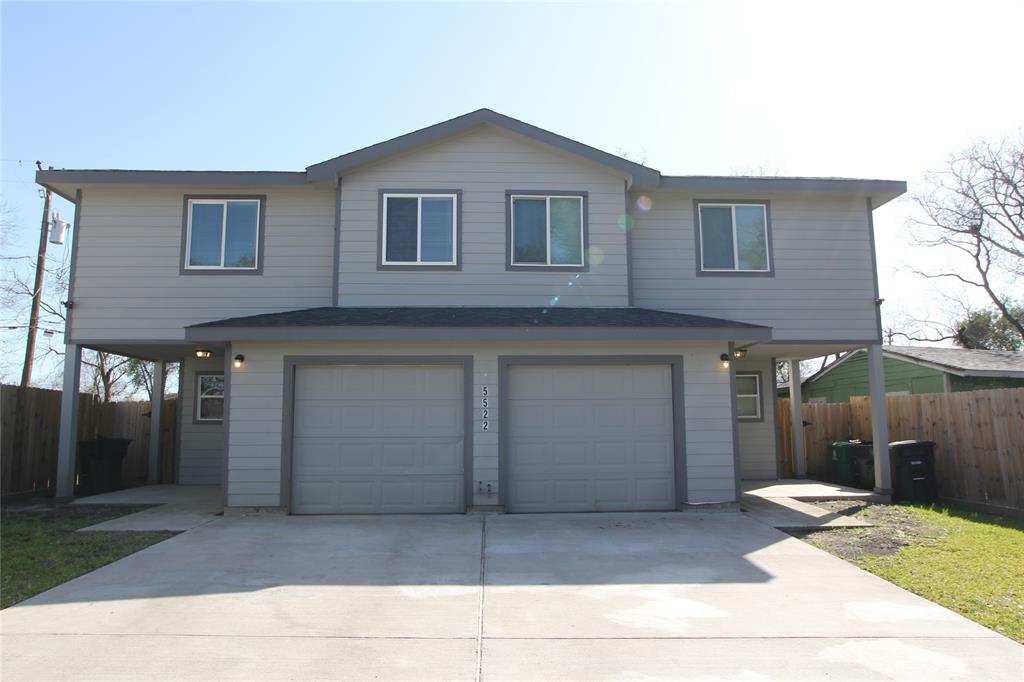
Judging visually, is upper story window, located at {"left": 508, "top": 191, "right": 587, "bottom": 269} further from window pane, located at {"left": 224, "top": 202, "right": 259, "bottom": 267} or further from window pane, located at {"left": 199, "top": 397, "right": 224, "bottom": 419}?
window pane, located at {"left": 199, "top": 397, "right": 224, "bottom": 419}

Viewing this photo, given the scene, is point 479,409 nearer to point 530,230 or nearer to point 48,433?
point 530,230

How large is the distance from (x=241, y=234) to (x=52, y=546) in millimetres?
5585

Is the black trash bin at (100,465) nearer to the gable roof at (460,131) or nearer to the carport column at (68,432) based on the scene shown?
the carport column at (68,432)

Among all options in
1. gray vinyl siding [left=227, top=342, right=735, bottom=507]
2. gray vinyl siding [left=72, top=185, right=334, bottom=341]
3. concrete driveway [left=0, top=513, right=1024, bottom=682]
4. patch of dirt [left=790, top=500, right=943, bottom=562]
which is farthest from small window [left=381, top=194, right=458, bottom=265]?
patch of dirt [left=790, top=500, right=943, bottom=562]

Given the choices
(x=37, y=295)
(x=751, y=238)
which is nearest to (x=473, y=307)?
(x=751, y=238)

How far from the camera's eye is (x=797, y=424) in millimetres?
14586

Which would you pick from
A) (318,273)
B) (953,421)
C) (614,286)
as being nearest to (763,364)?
(953,421)

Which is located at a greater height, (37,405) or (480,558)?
(37,405)

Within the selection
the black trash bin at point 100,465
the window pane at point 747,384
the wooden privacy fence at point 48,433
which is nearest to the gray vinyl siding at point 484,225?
the window pane at point 747,384

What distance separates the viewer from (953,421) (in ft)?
37.6

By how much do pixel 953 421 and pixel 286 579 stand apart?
37.1 feet

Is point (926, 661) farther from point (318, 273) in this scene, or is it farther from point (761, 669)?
point (318, 273)

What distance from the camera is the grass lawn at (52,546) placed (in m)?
6.15

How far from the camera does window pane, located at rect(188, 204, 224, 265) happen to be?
36.4ft
